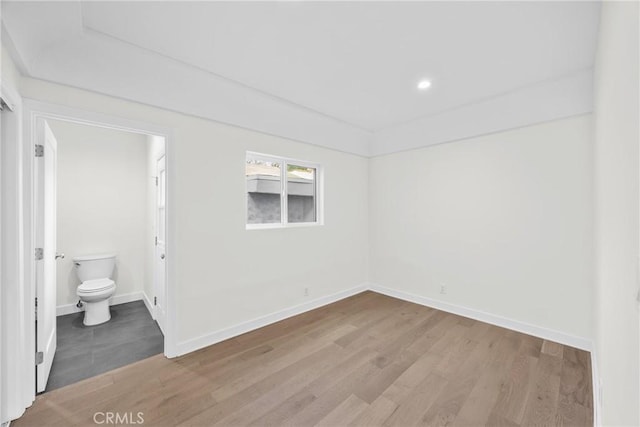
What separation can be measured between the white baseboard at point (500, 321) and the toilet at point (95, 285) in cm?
378

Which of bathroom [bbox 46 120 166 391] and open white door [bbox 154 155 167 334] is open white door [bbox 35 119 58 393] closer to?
bathroom [bbox 46 120 166 391]

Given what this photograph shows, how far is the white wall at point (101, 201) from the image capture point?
337 cm

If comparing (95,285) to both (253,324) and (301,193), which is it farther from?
(301,193)

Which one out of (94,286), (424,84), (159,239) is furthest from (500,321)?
(94,286)

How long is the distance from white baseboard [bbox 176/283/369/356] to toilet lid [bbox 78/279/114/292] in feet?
4.62

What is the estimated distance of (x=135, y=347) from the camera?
2.55 meters

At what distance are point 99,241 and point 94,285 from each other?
0.84 meters

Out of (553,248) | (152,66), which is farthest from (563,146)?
(152,66)

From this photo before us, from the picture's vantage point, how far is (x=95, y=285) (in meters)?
3.04

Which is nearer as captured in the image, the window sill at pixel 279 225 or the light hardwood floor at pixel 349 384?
the light hardwood floor at pixel 349 384

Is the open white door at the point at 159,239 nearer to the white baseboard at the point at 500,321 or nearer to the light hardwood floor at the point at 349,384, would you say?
the light hardwood floor at the point at 349,384

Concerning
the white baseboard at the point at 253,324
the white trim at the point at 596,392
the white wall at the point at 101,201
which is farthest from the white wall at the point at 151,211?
the white trim at the point at 596,392

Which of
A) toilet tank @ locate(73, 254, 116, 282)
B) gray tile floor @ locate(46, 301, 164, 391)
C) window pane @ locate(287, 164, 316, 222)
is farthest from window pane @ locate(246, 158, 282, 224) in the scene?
toilet tank @ locate(73, 254, 116, 282)

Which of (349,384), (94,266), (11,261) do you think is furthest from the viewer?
(94,266)
